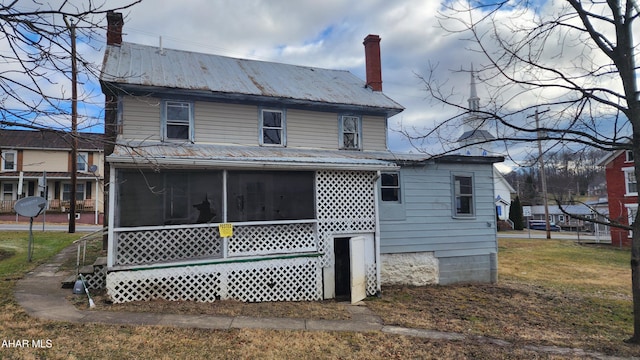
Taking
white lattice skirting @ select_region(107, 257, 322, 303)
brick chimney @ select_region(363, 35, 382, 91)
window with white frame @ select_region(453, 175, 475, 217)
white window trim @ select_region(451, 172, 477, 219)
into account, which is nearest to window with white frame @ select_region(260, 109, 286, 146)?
white lattice skirting @ select_region(107, 257, 322, 303)

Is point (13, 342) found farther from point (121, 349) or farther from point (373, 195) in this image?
point (373, 195)

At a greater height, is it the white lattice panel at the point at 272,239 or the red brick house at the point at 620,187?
the red brick house at the point at 620,187

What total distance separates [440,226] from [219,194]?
7.44 meters

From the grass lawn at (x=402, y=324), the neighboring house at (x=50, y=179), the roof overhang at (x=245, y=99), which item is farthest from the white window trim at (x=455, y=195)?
the neighboring house at (x=50, y=179)

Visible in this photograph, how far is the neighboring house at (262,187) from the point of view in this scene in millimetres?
9203

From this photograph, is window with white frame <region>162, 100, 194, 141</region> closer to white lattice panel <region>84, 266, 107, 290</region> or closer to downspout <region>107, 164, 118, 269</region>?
downspout <region>107, 164, 118, 269</region>

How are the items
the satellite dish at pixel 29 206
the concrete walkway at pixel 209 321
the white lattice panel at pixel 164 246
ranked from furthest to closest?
the satellite dish at pixel 29 206 < the white lattice panel at pixel 164 246 < the concrete walkway at pixel 209 321

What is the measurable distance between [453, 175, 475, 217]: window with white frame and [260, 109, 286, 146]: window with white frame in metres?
6.20

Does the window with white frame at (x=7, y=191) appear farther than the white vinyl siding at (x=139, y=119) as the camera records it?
Yes

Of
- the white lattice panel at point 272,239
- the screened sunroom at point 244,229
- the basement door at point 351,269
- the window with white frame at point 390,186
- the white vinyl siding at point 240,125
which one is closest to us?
the screened sunroom at point 244,229

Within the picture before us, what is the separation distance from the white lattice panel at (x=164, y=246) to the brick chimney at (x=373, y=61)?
31.3 ft

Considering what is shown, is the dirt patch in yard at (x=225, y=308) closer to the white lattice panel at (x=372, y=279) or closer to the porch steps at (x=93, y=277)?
the porch steps at (x=93, y=277)

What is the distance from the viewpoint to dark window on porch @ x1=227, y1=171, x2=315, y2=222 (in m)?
11.6

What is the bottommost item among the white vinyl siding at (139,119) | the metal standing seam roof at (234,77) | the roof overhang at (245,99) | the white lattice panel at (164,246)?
the white lattice panel at (164,246)
